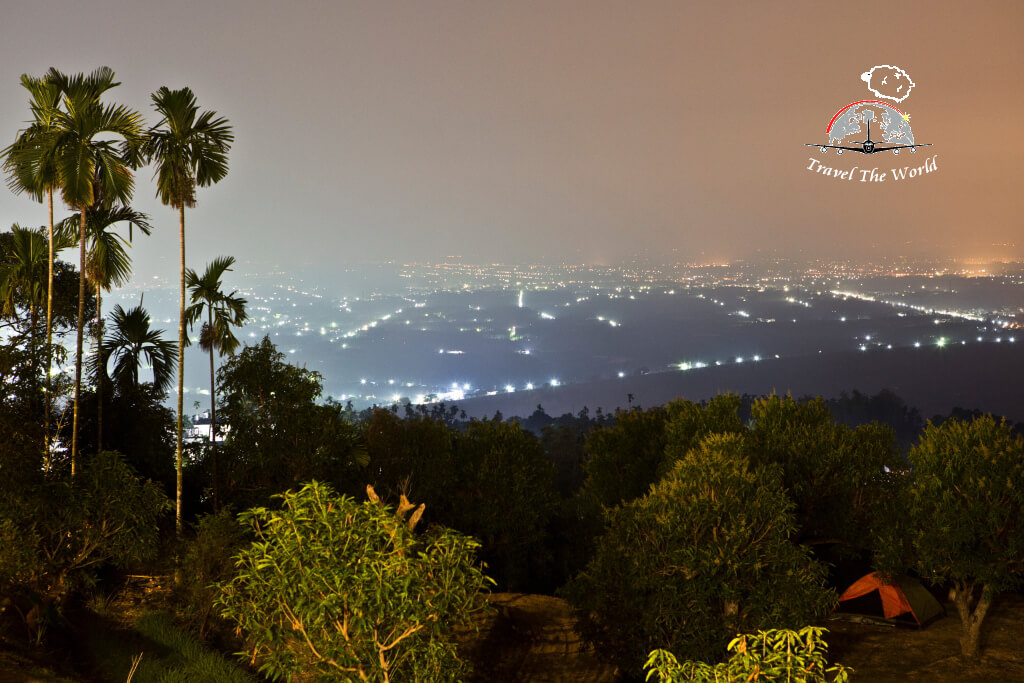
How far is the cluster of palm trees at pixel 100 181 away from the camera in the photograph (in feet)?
40.7

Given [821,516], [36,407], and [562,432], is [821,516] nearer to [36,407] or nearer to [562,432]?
[36,407]

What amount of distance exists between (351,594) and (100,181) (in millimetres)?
11116

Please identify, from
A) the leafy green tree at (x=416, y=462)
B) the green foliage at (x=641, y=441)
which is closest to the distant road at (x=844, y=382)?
the green foliage at (x=641, y=441)

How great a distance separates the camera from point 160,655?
11.0 m

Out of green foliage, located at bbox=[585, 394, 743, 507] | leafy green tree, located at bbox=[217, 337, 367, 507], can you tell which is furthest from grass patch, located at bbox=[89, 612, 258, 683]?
green foliage, located at bbox=[585, 394, 743, 507]

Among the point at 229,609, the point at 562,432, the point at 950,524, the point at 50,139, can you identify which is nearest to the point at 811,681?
the point at 229,609

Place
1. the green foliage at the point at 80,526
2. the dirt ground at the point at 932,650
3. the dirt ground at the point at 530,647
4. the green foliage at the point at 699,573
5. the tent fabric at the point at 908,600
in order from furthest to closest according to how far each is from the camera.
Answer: the tent fabric at the point at 908,600 < the dirt ground at the point at 932,650 < the dirt ground at the point at 530,647 < the green foliage at the point at 699,573 < the green foliage at the point at 80,526

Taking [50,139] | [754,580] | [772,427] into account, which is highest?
[50,139]

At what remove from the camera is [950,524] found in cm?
1269

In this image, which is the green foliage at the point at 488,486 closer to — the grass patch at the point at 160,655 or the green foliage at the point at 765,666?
the grass patch at the point at 160,655

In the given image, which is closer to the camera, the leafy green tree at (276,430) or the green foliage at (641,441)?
the leafy green tree at (276,430)

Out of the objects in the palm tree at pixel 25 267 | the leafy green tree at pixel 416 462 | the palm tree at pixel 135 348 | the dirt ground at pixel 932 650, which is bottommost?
the dirt ground at pixel 932 650

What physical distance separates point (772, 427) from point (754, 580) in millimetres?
8151

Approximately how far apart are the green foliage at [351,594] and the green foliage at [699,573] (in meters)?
6.19
